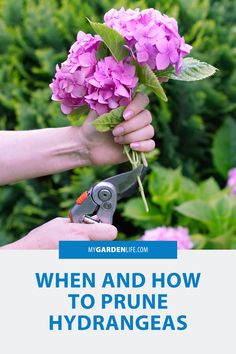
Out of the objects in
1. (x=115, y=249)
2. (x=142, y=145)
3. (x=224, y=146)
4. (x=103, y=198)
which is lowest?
(x=224, y=146)

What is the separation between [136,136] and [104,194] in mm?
154

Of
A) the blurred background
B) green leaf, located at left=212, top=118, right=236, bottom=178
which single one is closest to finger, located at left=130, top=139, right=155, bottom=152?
the blurred background

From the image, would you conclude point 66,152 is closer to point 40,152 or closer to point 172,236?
point 40,152

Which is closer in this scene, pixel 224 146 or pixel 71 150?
pixel 71 150

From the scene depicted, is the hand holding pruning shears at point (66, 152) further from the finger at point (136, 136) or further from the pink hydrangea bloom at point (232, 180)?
the pink hydrangea bloom at point (232, 180)

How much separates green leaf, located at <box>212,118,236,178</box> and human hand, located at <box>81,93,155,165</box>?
2.18 metres

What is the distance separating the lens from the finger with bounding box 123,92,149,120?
185 cm

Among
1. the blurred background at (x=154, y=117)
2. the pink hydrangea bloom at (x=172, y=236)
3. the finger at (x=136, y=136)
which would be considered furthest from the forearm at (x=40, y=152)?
the blurred background at (x=154, y=117)

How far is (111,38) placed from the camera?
5.81 ft

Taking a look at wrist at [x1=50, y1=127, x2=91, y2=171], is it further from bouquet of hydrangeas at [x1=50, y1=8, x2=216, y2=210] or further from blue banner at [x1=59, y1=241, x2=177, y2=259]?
blue banner at [x1=59, y1=241, x2=177, y2=259]

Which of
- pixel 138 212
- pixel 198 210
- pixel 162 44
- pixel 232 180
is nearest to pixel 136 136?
pixel 162 44

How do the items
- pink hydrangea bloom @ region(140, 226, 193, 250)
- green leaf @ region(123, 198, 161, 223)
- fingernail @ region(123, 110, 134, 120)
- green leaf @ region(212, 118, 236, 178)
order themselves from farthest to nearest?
1. green leaf @ region(212, 118, 236, 178)
2. green leaf @ region(123, 198, 161, 223)
3. pink hydrangea bloom @ region(140, 226, 193, 250)
4. fingernail @ region(123, 110, 134, 120)

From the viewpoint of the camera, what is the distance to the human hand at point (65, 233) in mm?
1818

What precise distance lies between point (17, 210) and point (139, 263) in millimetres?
2075
